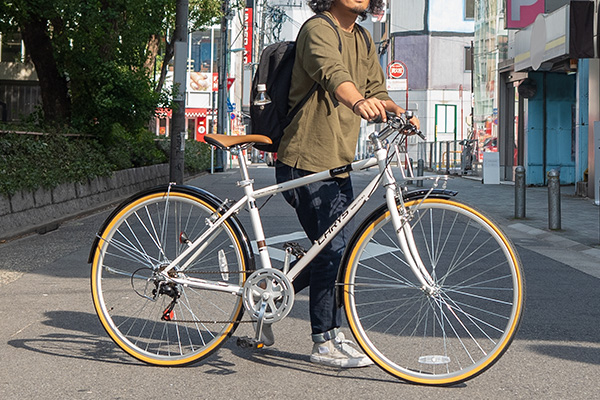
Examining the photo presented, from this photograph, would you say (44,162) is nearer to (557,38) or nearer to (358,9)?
(358,9)

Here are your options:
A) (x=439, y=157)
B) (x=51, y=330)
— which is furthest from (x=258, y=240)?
(x=439, y=157)

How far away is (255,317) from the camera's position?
3.99 meters

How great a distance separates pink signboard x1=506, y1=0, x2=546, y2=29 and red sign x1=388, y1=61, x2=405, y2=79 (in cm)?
3354

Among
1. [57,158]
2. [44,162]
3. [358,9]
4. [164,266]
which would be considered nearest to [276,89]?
[358,9]

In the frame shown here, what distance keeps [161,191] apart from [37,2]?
43.7 feet

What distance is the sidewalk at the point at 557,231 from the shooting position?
9.06 metres

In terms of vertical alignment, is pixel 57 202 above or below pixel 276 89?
below

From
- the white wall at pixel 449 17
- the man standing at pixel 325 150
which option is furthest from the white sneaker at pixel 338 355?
the white wall at pixel 449 17

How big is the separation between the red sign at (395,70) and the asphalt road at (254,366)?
52243mm

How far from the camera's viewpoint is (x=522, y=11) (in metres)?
23.7

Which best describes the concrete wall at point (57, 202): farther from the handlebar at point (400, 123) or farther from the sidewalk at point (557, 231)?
the handlebar at point (400, 123)

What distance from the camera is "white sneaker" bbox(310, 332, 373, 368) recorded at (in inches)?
164

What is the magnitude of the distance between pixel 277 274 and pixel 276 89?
2.77 feet

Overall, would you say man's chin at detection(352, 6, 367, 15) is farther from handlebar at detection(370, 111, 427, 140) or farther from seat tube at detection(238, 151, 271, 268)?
seat tube at detection(238, 151, 271, 268)
